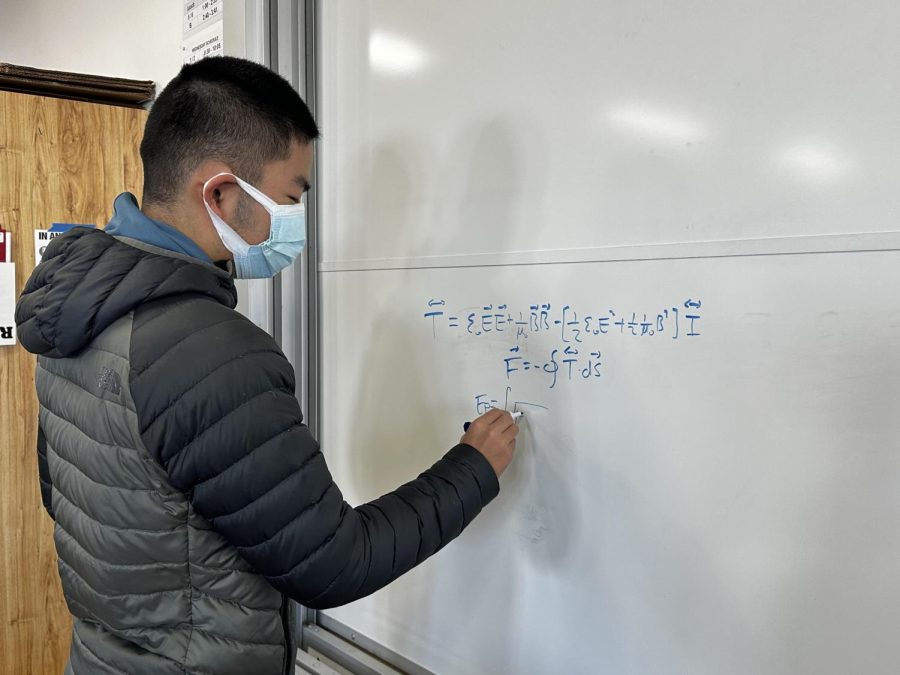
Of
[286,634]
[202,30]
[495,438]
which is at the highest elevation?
[202,30]

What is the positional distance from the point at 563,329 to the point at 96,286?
0.59m

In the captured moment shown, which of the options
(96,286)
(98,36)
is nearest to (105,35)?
(98,36)

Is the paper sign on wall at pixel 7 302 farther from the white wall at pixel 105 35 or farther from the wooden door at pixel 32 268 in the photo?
the white wall at pixel 105 35

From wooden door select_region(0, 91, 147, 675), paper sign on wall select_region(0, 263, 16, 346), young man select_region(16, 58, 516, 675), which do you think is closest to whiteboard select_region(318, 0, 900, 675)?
young man select_region(16, 58, 516, 675)

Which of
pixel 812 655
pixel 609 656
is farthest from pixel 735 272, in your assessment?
pixel 609 656

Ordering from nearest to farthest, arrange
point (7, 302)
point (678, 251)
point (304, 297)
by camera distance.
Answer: point (678, 251), point (304, 297), point (7, 302)

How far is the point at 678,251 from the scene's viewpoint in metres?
0.86

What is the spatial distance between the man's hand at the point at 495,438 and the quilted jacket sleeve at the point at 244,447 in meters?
0.23

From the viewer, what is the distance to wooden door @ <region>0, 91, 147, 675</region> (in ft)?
5.73

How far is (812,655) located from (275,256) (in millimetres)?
821

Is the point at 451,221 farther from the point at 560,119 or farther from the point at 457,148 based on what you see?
the point at 560,119

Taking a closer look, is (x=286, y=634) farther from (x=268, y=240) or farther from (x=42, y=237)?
(x=42, y=237)

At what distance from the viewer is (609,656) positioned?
951 millimetres

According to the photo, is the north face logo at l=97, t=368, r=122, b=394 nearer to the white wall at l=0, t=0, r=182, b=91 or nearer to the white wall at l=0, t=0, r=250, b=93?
the white wall at l=0, t=0, r=250, b=93
